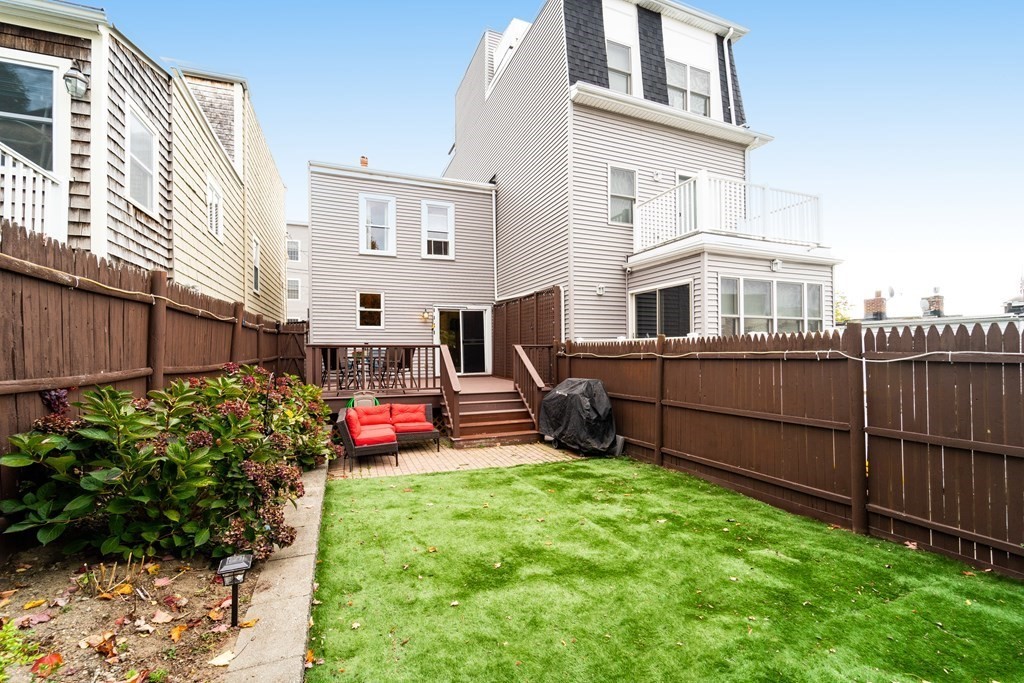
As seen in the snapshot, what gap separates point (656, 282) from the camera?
10.0 meters

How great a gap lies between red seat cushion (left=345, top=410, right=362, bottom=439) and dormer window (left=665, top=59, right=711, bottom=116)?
10671 millimetres

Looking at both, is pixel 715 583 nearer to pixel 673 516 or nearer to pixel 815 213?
Answer: pixel 673 516

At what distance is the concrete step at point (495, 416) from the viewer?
862 centimetres

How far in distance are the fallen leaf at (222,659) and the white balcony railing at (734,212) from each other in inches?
368

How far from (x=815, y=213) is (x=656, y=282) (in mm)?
3743

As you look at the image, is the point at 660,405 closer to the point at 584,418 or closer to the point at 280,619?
the point at 584,418

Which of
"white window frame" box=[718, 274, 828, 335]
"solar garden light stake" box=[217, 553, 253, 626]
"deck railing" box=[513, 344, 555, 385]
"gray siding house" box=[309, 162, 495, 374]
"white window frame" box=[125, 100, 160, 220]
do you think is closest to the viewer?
"solar garden light stake" box=[217, 553, 253, 626]

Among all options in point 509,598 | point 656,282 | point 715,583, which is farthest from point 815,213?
point 509,598

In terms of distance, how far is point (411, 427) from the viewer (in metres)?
7.83

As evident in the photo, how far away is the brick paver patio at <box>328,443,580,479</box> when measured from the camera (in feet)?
22.2

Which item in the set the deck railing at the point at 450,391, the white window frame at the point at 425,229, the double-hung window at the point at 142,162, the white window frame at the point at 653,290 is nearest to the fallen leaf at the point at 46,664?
the deck railing at the point at 450,391

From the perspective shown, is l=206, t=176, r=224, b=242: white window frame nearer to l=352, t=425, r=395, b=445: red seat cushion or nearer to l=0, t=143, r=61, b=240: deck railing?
l=0, t=143, r=61, b=240: deck railing

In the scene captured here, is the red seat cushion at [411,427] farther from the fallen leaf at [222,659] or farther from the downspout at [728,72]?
the downspout at [728,72]

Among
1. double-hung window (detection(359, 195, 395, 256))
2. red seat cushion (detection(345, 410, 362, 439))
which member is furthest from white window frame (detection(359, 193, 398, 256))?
red seat cushion (detection(345, 410, 362, 439))
